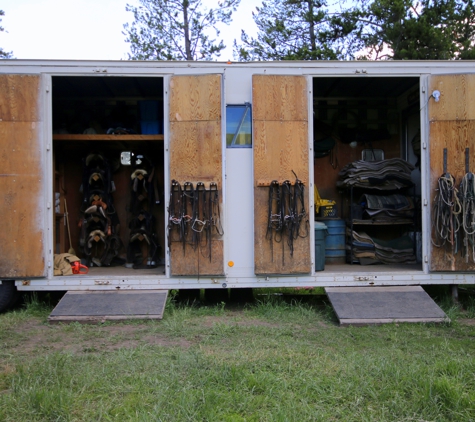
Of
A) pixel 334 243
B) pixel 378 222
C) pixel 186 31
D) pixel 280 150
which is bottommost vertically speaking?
pixel 334 243

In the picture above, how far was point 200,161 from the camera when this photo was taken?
644cm

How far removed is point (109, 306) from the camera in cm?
611

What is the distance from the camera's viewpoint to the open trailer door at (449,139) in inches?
256

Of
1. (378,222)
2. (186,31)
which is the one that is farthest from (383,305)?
(186,31)

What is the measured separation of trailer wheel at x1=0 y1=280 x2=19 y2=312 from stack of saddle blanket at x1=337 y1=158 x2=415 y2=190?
4.84 m

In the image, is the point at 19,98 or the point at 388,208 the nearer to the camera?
the point at 19,98

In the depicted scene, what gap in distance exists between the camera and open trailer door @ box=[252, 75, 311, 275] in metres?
6.43

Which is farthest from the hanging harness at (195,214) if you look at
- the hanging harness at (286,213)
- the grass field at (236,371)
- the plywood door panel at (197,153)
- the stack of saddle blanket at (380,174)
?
the stack of saddle blanket at (380,174)

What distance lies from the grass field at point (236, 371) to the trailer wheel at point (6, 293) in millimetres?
454

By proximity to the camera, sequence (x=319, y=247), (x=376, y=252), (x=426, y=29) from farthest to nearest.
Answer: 1. (x=426, y=29)
2. (x=376, y=252)
3. (x=319, y=247)

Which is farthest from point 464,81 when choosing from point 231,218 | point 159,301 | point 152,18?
point 152,18

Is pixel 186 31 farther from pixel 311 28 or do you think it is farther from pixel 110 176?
pixel 110 176

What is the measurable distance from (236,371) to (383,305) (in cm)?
275

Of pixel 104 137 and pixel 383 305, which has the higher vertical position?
pixel 104 137
